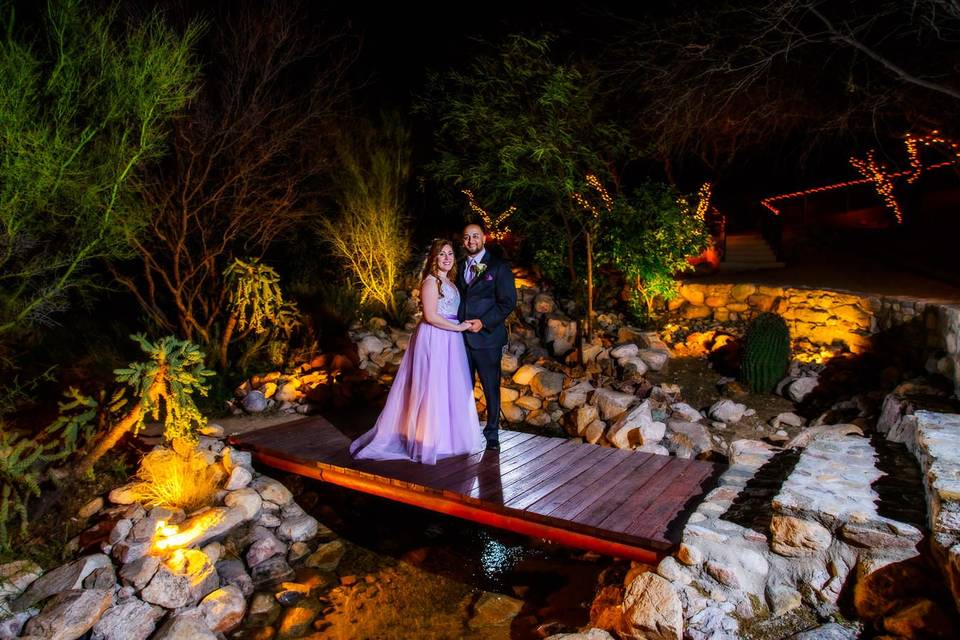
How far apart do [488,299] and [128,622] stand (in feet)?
10.8

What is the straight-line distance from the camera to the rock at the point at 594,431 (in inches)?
237

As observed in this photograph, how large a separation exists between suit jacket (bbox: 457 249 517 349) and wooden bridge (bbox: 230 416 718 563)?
105cm

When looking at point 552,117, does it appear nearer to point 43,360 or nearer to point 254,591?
point 254,591

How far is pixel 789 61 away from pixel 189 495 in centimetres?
912

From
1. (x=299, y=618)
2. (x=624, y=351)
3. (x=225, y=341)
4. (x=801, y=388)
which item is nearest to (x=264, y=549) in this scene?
(x=299, y=618)

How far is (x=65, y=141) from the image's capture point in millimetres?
4605

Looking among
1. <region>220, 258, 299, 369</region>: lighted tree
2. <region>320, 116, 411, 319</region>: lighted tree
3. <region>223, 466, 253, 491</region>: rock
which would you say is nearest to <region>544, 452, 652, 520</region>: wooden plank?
<region>223, 466, 253, 491</region>: rock

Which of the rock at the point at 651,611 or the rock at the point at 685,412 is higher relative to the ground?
the rock at the point at 651,611

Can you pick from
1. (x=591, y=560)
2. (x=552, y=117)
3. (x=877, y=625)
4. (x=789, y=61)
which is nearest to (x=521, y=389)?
(x=591, y=560)

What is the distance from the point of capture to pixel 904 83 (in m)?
7.96

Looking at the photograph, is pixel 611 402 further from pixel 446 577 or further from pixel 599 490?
pixel 446 577

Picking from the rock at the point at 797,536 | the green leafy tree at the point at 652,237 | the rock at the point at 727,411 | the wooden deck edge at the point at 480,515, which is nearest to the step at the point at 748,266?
the green leafy tree at the point at 652,237

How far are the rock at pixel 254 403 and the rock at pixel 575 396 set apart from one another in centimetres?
352

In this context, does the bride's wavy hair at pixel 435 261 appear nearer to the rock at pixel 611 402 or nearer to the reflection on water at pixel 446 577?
the reflection on water at pixel 446 577
